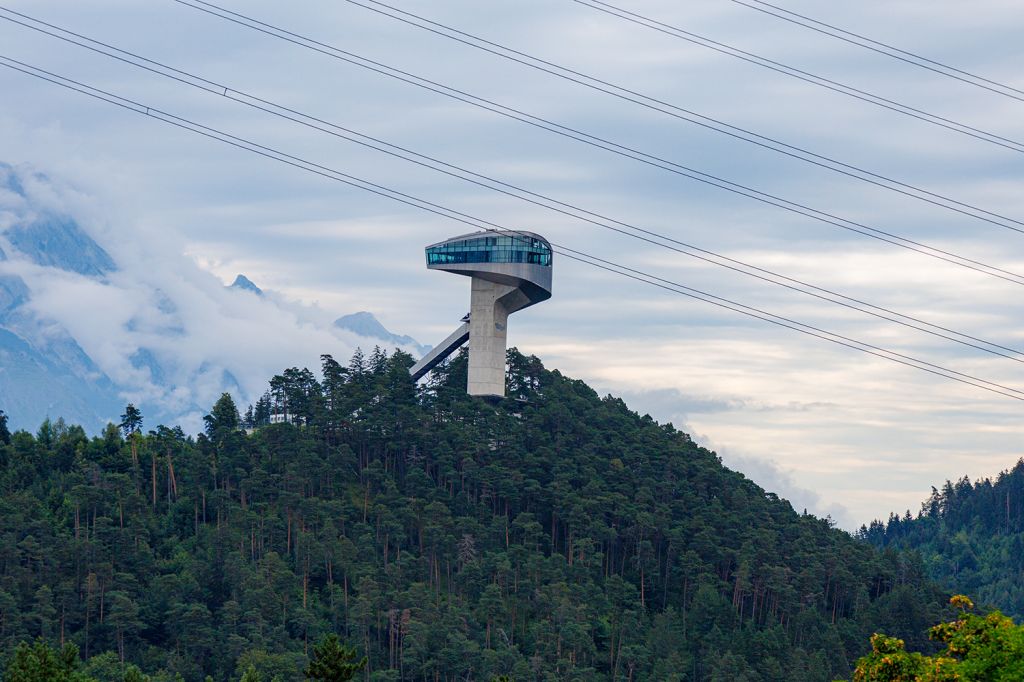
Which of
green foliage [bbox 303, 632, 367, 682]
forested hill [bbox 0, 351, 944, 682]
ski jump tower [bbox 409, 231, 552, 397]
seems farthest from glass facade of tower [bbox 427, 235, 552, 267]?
green foliage [bbox 303, 632, 367, 682]

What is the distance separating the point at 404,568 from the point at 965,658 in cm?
10033

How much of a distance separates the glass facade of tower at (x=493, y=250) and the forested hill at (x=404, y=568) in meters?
23.2

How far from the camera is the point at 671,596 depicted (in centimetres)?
18700

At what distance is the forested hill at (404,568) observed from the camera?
156m

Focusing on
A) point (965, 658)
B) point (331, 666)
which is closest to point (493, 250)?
point (965, 658)

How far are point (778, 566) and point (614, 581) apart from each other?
21272mm

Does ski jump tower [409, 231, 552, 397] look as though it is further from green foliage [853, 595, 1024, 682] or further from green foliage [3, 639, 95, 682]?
green foliage [853, 595, 1024, 682]

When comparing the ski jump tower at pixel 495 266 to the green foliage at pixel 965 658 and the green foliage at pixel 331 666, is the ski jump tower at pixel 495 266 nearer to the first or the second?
the green foliage at pixel 965 658

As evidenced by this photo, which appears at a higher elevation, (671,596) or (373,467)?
(373,467)

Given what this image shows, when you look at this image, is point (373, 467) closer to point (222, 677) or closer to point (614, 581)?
point (614, 581)

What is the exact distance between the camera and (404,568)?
174 m

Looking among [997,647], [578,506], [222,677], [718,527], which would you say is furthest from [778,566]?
[997,647]

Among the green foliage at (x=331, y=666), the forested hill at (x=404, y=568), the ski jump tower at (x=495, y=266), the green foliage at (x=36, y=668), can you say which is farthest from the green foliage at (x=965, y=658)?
the ski jump tower at (x=495, y=266)

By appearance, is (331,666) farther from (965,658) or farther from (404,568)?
(404,568)
